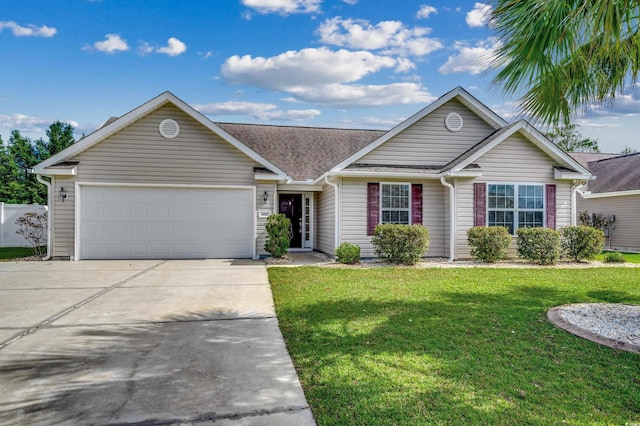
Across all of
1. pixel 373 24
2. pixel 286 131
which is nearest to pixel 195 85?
pixel 286 131

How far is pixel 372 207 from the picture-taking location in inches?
464

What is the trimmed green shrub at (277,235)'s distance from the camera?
1151cm

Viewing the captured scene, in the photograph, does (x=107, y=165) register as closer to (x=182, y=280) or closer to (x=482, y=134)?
(x=182, y=280)

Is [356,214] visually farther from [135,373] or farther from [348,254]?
[135,373]

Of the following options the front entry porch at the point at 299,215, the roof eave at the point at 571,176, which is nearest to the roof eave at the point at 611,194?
the roof eave at the point at 571,176

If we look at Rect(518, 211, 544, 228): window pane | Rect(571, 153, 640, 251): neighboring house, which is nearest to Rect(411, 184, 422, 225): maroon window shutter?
Rect(518, 211, 544, 228): window pane

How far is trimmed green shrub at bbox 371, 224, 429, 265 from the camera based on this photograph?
10.6 m

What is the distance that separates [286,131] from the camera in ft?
57.5

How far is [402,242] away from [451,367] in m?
7.16

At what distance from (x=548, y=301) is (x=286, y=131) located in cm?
1349

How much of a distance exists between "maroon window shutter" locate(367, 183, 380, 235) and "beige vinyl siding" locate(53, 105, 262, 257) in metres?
3.52

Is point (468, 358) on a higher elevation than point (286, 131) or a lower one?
lower

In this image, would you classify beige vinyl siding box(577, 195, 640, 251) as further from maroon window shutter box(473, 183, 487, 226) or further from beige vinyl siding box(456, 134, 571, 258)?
maroon window shutter box(473, 183, 487, 226)

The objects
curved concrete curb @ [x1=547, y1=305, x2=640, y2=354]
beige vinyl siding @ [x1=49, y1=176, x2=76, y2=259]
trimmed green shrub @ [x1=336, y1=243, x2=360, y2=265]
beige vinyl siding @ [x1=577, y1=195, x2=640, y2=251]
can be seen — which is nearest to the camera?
curved concrete curb @ [x1=547, y1=305, x2=640, y2=354]
